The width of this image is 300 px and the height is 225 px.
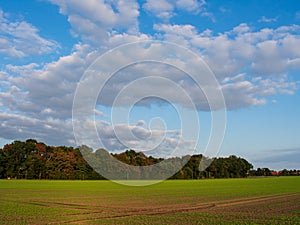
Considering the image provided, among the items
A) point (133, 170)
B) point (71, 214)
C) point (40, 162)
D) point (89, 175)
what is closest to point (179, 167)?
point (133, 170)

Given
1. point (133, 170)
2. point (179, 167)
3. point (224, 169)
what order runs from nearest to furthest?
point (133, 170) → point (179, 167) → point (224, 169)

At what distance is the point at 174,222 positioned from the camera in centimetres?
1933

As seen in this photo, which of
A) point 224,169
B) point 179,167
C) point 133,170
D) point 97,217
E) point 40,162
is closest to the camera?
point 97,217

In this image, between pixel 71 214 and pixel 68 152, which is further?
pixel 68 152

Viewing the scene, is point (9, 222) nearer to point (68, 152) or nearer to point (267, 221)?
point (267, 221)

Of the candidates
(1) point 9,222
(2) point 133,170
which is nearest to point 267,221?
(1) point 9,222

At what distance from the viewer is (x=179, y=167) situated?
517 feet

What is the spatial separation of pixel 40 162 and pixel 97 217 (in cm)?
11206

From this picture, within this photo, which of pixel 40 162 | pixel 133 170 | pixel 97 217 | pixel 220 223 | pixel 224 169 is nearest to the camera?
pixel 220 223

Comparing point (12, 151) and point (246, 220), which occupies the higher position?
point (12, 151)

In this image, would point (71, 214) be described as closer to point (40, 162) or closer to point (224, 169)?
point (40, 162)

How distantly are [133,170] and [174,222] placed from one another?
12354 centimetres

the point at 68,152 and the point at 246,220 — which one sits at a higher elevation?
the point at 68,152

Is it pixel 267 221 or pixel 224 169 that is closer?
pixel 267 221
